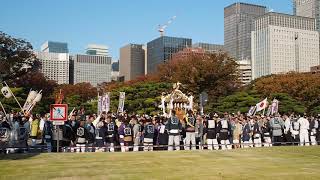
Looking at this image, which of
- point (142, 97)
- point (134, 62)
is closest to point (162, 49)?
point (134, 62)

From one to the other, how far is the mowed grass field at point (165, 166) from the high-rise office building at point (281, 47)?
15323cm

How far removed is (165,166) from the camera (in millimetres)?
12945

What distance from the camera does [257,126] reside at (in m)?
22.3

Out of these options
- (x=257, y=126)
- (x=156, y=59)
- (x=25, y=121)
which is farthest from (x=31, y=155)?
(x=156, y=59)

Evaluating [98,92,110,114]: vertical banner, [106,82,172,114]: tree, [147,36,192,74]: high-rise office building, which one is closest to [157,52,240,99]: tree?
[106,82,172,114]: tree

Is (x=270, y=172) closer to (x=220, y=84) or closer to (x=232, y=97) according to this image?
(x=232, y=97)

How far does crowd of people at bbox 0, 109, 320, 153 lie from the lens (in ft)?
59.7

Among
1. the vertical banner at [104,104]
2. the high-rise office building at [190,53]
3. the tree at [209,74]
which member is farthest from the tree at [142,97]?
the vertical banner at [104,104]

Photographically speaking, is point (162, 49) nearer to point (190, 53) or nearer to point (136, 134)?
point (190, 53)

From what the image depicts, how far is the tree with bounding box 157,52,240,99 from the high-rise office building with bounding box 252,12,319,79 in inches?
4261

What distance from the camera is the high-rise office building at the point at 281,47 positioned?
554 feet

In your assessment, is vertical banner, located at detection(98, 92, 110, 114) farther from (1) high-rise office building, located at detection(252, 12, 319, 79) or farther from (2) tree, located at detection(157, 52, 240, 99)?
(1) high-rise office building, located at detection(252, 12, 319, 79)

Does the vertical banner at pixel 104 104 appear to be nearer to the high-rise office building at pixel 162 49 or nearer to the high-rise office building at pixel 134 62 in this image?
the high-rise office building at pixel 162 49

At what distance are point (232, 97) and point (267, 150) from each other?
32.9 metres
